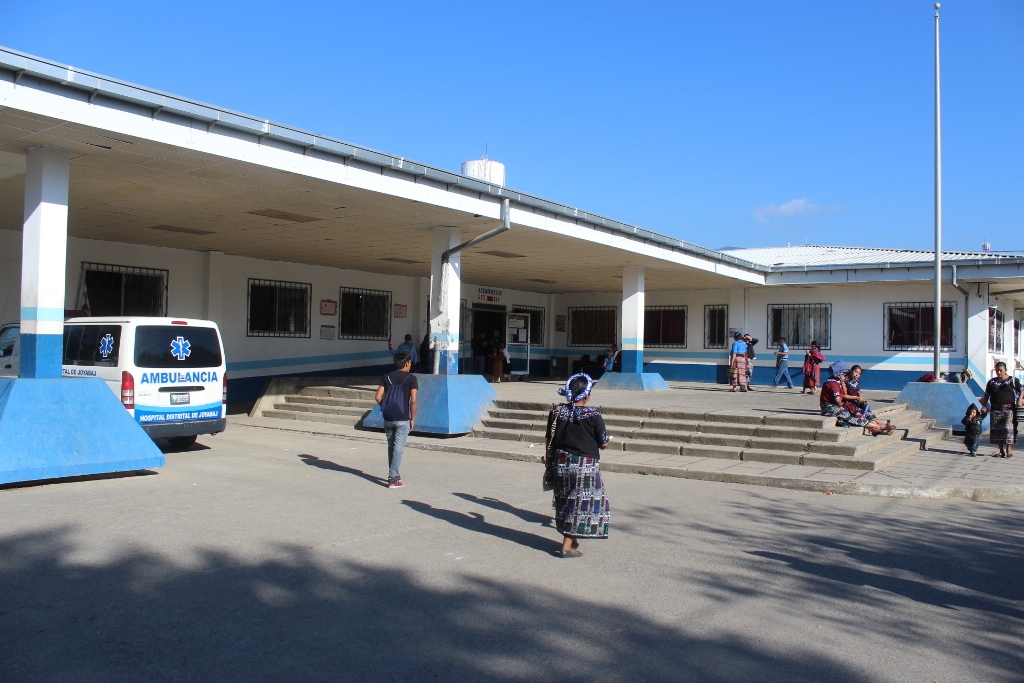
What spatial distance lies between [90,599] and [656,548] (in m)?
4.29

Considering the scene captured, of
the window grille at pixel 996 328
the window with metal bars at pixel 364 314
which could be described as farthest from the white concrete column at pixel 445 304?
the window grille at pixel 996 328

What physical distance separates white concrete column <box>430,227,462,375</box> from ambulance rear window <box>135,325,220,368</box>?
12.7 feet

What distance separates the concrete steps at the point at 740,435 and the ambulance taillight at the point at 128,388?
220 inches

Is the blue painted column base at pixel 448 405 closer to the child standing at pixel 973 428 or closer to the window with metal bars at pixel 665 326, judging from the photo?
the child standing at pixel 973 428

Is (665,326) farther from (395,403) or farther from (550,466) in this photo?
(550,466)

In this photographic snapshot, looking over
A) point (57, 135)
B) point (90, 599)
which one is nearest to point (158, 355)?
point (57, 135)

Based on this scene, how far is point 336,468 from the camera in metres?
Answer: 11.0

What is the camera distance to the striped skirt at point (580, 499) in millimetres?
6582

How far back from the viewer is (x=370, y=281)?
879 inches

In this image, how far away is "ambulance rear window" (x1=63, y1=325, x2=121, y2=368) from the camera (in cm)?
1120

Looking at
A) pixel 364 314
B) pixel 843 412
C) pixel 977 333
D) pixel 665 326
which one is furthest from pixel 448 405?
pixel 977 333

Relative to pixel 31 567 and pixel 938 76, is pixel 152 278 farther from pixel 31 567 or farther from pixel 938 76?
pixel 938 76

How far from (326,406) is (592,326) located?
501 inches

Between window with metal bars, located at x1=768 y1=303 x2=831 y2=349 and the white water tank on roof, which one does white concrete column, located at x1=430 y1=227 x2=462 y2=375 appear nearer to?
the white water tank on roof
